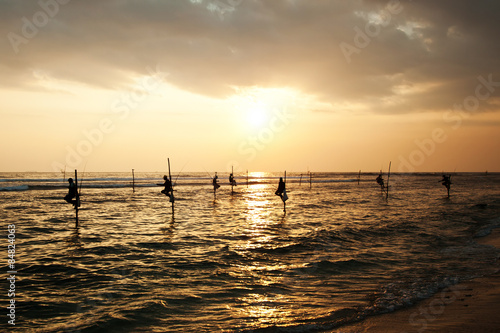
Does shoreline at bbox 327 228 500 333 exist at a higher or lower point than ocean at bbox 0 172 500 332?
higher

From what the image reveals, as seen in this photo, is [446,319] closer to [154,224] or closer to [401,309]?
[401,309]

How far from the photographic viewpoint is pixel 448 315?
23.1 feet

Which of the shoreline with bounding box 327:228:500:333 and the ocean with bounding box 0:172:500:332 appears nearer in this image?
the shoreline with bounding box 327:228:500:333

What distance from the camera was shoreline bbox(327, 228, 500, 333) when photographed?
6.43 meters

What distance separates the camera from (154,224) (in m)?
20.3

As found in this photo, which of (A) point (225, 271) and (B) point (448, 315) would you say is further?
(A) point (225, 271)

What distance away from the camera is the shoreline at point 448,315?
6426mm

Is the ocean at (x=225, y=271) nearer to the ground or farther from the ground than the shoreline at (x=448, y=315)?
nearer to the ground

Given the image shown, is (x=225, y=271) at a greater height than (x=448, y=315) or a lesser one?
lesser

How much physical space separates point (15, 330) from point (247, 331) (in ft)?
16.1

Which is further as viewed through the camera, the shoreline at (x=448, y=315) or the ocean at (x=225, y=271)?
the ocean at (x=225, y=271)

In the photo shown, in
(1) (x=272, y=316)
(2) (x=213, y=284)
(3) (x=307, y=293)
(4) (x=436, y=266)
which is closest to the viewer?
(1) (x=272, y=316)

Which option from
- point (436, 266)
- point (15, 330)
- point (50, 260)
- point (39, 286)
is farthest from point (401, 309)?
point (50, 260)

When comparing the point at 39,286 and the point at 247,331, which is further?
the point at 39,286
